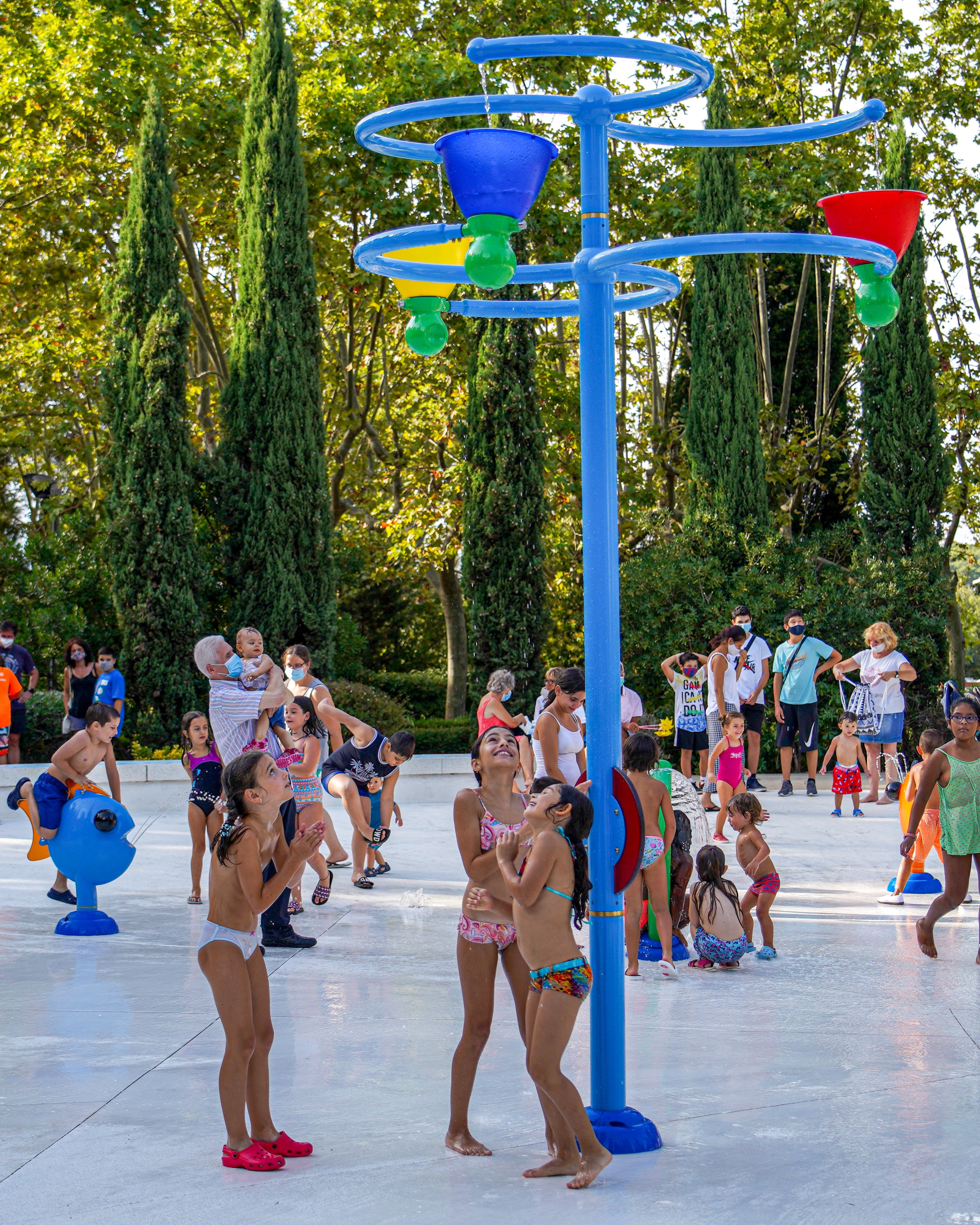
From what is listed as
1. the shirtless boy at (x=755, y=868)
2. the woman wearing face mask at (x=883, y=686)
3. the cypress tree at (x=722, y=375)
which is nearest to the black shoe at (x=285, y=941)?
the shirtless boy at (x=755, y=868)

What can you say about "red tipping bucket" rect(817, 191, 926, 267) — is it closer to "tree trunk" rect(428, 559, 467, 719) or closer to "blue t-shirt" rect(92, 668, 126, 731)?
"blue t-shirt" rect(92, 668, 126, 731)

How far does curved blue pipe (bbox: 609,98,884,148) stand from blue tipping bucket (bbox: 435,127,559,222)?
69 centimetres

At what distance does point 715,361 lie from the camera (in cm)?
1964

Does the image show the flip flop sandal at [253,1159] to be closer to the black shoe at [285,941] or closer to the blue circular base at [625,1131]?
the blue circular base at [625,1131]

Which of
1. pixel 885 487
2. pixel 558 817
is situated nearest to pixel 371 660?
pixel 885 487

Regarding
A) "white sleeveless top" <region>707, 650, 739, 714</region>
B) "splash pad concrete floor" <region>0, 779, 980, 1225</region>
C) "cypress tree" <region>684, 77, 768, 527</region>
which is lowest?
"splash pad concrete floor" <region>0, 779, 980, 1225</region>

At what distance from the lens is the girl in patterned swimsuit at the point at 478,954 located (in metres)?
4.78

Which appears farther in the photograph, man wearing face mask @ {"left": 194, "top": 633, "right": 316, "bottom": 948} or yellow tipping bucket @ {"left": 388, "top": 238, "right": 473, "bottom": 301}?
man wearing face mask @ {"left": 194, "top": 633, "right": 316, "bottom": 948}

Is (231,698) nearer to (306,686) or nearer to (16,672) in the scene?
(306,686)

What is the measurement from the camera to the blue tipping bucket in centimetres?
464

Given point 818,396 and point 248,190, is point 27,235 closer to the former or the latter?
point 248,190

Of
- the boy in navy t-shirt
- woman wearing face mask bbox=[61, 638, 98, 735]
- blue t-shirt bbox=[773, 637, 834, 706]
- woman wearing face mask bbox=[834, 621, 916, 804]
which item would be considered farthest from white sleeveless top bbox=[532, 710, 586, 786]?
woman wearing face mask bbox=[61, 638, 98, 735]

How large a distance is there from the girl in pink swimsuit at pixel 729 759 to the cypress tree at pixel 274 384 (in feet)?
27.5

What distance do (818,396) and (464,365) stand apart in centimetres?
628
